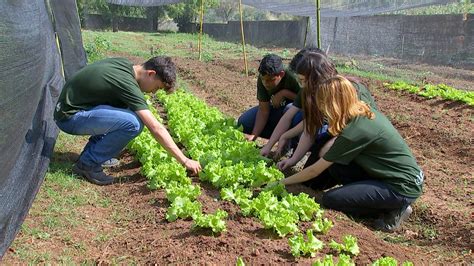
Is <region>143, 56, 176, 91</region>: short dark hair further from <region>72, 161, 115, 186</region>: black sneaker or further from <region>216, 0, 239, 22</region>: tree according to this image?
<region>216, 0, 239, 22</region>: tree

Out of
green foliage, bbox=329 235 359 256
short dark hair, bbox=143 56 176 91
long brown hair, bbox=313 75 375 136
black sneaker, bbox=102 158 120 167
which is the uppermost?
short dark hair, bbox=143 56 176 91

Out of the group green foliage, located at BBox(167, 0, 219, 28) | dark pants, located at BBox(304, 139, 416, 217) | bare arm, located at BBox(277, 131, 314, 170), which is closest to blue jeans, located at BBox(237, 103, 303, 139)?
bare arm, located at BBox(277, 131, 314, 170)

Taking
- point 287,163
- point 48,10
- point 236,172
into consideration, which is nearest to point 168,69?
point 236,172

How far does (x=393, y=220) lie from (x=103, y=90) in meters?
3.22

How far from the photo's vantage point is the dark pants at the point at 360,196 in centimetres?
449

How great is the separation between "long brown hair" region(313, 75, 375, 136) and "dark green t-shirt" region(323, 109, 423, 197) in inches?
2.3

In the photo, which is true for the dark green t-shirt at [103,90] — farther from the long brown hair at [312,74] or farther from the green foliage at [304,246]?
the green foliage at [304,246]

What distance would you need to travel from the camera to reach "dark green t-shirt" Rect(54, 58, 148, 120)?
16.5 ft

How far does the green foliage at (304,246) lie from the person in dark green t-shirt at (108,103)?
65.7 inches

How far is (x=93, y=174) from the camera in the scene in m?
5.39

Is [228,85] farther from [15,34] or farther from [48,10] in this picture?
[15,34]

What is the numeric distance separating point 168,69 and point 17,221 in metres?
2.03

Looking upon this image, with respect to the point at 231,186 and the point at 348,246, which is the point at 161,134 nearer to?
the point at 231,186

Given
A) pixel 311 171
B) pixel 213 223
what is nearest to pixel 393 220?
pixel 311 171
